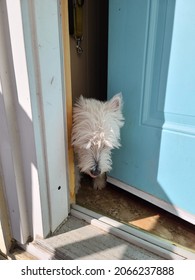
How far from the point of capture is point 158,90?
0.86 meters

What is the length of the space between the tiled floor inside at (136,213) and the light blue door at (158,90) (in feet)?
0.32

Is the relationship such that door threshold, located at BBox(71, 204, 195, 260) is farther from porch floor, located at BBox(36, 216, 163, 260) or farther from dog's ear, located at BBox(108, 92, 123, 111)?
dog's ear, located at BBox(108, 92, 123, 111)

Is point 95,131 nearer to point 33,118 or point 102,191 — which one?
point 33,118

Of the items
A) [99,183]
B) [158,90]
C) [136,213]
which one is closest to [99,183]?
[99,183]

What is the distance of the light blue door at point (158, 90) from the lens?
0.76 metres

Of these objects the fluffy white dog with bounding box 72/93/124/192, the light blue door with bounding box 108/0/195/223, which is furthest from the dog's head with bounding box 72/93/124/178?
the light blue door with bounding box 108/0/195/223

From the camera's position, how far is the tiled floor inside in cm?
98

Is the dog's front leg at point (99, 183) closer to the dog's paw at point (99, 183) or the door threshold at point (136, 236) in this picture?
the dog's paw at point (99, 183)

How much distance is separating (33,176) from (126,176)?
1.79 ft

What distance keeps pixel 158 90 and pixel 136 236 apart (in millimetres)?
599

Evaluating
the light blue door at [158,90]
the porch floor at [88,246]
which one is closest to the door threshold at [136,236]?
the porch floor at [88,246]
